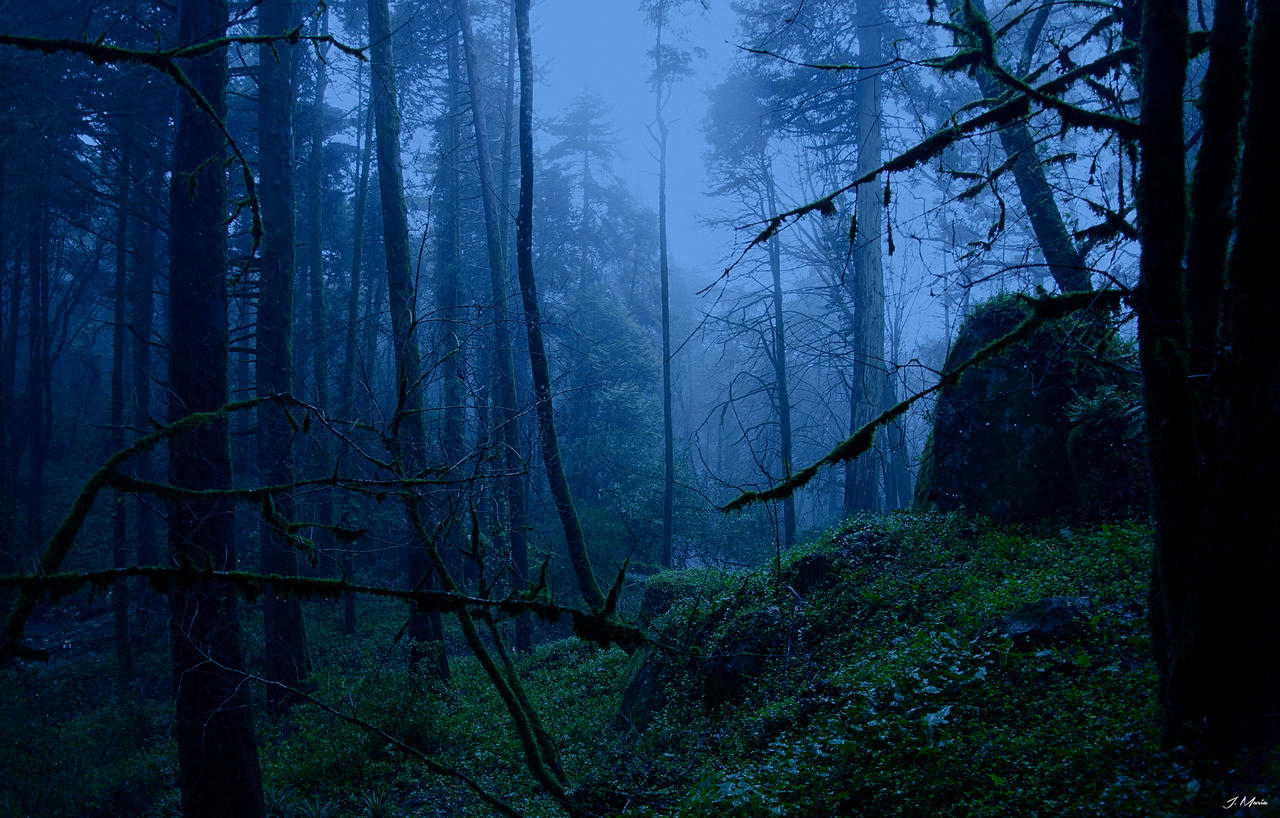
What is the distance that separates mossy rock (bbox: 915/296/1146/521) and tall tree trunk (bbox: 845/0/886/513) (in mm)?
5986

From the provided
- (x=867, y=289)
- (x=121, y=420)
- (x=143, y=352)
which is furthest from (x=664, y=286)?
(x=121, y=420)

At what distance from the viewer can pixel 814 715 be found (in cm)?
514

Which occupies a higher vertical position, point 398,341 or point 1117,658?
point 398,341

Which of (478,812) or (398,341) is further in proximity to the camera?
(398,341)

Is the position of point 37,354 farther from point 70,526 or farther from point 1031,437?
point 1031,437

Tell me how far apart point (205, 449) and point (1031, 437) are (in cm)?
879

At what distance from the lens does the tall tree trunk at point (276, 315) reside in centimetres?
1059

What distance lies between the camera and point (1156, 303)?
3111 millimetres

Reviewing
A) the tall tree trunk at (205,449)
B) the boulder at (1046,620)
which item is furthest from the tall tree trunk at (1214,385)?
the tall tree trunk at (205,449)

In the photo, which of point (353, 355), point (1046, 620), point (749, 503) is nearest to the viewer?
point (749, 503)

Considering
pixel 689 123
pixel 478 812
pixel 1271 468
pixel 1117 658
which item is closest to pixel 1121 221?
pixel 1271 468

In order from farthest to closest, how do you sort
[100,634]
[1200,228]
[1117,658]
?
[100,634]
[1117,658]
[1200,228]

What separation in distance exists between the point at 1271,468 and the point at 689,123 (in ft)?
86.9

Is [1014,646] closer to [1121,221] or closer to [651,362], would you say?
[1121,221]
